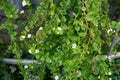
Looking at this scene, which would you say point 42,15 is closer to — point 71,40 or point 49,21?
point 49,21

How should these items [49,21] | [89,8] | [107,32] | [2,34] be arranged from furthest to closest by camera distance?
[2,34], [107,32], [49,21], [89,8]

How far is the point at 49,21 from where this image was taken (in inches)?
66.0

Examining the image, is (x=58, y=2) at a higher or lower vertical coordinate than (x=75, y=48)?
higher

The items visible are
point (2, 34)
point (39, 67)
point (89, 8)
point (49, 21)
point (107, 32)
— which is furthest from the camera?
point (2, 34)

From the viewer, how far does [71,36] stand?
5.45ft

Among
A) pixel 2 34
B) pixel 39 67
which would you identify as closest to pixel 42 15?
pixel 39 67

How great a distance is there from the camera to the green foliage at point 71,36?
1.61 metres

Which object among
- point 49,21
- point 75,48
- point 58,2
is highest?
point 58,2

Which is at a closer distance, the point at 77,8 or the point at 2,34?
the point at 77,8

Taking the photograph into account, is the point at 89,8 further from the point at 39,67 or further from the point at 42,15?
the point at 39,67

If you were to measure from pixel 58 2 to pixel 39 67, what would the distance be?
63 cm

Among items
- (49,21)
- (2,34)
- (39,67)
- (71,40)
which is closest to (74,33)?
(71,40)

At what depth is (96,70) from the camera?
1810 millimetres

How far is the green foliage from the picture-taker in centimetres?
161
